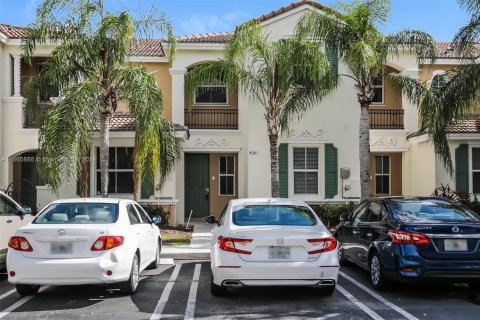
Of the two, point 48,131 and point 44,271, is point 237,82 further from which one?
point 44,271

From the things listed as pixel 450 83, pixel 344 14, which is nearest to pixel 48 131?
pixel 344 14

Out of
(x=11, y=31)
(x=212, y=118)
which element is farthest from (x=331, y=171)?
(x=11, y=31)

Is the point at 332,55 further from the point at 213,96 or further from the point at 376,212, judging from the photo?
the point at 376,212

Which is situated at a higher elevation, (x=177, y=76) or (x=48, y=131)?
(x=177, y=76)

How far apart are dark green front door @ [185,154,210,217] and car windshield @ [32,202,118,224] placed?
10620 millimetres

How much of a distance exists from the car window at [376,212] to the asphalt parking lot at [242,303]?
107cm

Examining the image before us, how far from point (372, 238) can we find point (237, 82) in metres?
8.04

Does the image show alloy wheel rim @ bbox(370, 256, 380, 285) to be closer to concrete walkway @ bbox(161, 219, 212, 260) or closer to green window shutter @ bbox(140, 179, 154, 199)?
concrete walkway @ bbox(161, 219, 212, 260)

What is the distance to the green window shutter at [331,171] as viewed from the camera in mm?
16688

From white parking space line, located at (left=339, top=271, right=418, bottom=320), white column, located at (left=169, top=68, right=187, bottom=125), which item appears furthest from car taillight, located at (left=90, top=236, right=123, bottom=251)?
white column, located at (left=169, top=68, right=187, bottom=125)

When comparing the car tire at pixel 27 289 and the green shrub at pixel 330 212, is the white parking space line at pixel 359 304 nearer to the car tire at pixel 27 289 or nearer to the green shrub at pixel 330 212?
the car tire at pixel 27 289

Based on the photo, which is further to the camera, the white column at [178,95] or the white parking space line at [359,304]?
the white column at [178,95]

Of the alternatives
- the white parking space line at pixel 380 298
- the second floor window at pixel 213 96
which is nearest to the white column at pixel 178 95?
the second floor window at pixel 213 96

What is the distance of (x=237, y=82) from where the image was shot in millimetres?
15062
